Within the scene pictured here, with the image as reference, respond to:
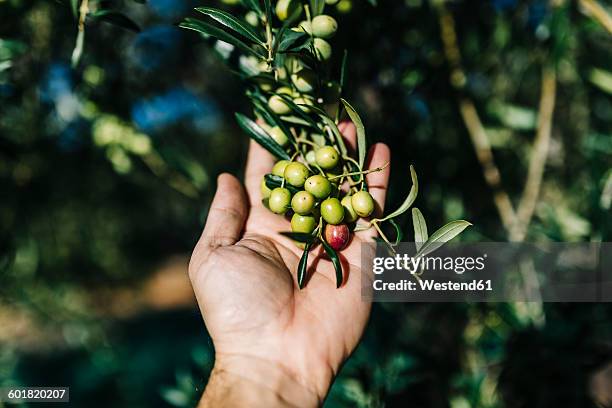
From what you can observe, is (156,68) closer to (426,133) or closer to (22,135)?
(22,135)

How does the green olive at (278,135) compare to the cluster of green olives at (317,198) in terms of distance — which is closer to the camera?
the cluster of green olives at (317,198)

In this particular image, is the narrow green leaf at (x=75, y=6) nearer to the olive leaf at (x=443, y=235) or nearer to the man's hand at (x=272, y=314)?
the man's hand at (x=272, y=314)

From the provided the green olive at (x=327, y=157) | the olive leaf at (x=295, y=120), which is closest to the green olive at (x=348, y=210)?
the green olive at (x=327, y=157)

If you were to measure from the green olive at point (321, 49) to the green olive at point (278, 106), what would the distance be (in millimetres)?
149

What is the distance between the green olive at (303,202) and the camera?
1.10 metres

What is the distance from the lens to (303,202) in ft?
3.61

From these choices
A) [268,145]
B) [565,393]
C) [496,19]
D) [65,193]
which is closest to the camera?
[268,145]

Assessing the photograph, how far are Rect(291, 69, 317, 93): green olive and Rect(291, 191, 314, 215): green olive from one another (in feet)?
0.88

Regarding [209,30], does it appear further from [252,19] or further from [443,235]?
[443,235]

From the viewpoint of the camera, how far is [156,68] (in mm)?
2496

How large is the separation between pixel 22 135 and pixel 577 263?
7.93 feet

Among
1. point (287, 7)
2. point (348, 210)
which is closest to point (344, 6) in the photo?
point (287, 7)

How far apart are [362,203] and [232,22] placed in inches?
20.0

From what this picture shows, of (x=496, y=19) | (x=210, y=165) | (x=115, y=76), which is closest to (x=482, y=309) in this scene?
(x=496, y=19)
